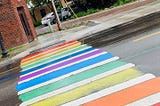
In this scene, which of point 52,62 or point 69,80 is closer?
point 69,80

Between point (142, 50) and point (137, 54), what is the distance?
0.45 meters

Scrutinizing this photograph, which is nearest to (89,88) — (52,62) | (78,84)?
(78,84)

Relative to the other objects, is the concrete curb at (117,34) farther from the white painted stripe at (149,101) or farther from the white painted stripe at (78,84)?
the white painted stripe at (149,101)

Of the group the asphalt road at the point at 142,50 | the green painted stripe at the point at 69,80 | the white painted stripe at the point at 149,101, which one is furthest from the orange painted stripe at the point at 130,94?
the green painted stripe at the point at 69,80

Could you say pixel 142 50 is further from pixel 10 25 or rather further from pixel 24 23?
pixel 24 23

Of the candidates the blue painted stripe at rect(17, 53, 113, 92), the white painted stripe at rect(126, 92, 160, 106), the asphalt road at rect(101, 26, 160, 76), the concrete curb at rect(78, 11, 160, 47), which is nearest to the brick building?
the concrete curb at rect(78, 11, 160, 47)

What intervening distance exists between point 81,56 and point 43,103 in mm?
4864

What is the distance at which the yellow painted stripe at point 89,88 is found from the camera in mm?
8109

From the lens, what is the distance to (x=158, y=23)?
16.2m

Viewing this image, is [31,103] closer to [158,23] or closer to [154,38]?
[154,38]

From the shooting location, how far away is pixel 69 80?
9.77 metres

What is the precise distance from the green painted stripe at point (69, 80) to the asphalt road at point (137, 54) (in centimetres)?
33

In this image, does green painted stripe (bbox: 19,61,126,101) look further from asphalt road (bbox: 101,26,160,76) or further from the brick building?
the brick building

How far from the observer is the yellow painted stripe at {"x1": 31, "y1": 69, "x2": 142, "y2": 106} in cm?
811
